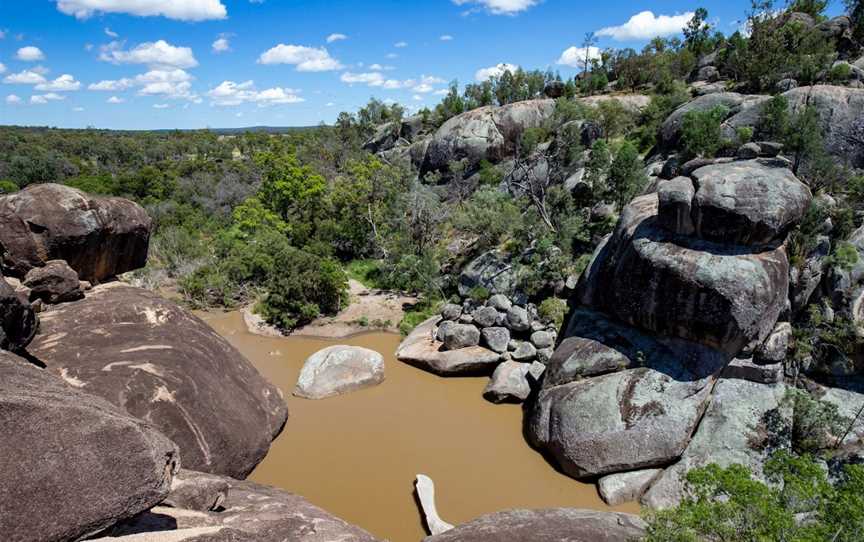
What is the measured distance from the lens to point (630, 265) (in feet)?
42.9

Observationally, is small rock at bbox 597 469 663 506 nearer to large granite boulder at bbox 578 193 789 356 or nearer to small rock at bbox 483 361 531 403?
large granite boulder at bbox 578 193 789 356

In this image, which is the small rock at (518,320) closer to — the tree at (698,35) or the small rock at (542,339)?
the small rock at (542,339)

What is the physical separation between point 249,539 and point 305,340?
534 inches

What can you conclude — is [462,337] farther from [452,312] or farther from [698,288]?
[698,288]

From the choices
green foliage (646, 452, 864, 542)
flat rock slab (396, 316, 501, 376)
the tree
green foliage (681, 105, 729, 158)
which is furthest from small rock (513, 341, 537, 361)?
the tree

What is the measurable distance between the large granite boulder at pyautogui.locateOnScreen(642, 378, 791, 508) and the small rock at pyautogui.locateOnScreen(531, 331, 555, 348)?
522cm

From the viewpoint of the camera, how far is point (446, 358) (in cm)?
1638

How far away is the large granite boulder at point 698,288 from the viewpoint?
11.5 meters

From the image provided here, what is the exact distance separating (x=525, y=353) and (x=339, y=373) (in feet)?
20.6

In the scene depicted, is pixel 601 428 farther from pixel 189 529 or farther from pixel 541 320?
pixel 189 529

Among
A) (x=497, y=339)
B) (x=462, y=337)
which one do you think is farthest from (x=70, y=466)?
(x=497, y=339)


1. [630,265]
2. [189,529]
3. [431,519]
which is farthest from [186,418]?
[630,265]

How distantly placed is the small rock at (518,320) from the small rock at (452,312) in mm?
2261

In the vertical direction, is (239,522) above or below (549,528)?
above
